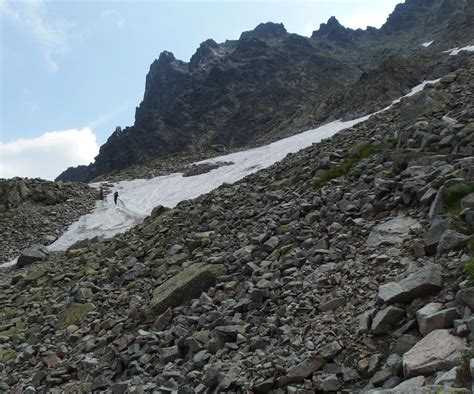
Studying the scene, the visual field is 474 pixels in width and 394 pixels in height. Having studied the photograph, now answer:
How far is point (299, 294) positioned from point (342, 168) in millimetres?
8055

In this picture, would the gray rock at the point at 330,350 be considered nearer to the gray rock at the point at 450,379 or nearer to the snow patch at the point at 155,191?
the gray rock at the point at 450,379

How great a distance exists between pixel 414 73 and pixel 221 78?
3807 inches

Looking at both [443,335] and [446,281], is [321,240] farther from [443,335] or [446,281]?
[443,335]

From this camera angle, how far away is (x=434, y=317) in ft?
21.3

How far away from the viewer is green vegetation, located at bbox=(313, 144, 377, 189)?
53.9 feet

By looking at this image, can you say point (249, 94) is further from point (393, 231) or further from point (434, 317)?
point (434, 317)

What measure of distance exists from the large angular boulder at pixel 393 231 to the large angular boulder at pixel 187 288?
15.1ft

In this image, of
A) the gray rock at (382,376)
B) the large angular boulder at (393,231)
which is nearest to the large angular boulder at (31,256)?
the large angular boulder at (393,231)

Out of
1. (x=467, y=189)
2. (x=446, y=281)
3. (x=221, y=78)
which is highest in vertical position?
(x=221, y=78)

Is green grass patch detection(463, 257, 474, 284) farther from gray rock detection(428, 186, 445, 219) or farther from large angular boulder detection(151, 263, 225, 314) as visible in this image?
large angular boulder detection(151, 263, 225, 314)

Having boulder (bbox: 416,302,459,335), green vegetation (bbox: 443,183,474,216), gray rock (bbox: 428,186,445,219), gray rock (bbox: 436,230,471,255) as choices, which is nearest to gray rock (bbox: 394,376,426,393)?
boulder (bbox: 416,302,459,335)

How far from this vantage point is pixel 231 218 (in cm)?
A: 1766

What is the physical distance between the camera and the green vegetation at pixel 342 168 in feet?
53.9

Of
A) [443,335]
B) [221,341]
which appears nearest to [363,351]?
[443,335]
